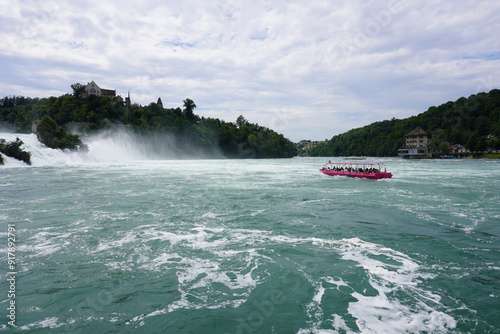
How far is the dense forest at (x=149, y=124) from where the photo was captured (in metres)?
108

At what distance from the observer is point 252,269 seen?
9281 mm

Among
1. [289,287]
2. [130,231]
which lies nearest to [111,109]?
[130,231]

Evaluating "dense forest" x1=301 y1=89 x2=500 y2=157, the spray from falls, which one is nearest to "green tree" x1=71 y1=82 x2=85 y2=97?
the spray from falls

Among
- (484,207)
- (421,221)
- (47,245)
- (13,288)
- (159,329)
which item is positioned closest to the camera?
(159,329)

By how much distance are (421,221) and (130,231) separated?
14372mm

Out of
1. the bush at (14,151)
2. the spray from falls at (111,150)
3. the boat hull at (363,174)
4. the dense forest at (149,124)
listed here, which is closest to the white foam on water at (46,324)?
the boat hull at (363,174)

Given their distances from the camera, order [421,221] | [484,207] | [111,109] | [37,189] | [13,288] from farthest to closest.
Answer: [111,109], [37,189], [484,207], [421,221], [13,288]

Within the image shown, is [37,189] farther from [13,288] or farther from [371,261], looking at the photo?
[371,261]

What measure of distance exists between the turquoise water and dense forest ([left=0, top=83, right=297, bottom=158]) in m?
64.0

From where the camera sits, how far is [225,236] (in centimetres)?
1270

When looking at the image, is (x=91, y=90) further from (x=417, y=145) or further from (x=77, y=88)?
(x=417, y=145)

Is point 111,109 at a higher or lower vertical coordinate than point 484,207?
higher

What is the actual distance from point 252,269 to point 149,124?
132m

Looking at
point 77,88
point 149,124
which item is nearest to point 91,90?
point 77,88
